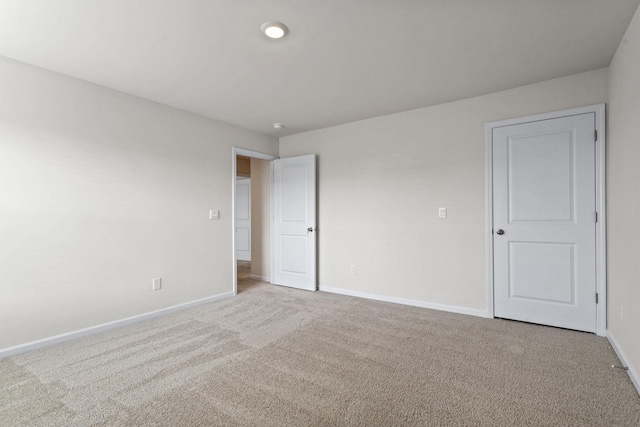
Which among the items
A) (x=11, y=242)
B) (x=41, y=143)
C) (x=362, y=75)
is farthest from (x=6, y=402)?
(x=362, y=75)

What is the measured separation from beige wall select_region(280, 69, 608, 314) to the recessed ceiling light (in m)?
2.15

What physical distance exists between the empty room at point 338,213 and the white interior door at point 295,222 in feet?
1.19

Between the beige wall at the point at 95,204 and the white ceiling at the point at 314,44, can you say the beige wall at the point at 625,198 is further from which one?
the beige wall at the point at 95,204

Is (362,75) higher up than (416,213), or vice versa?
(362,75)

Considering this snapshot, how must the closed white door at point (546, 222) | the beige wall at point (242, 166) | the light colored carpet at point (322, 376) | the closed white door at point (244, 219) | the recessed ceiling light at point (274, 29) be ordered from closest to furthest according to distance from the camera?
the light colored carpet at point (322, 376) < the recessed ceiling light at point (274, 29) < the closed white door at point (546, 222) < the beige wall at point (242, 166) < the closed white door at point (244, 219)

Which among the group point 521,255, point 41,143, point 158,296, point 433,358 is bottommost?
point 433,358

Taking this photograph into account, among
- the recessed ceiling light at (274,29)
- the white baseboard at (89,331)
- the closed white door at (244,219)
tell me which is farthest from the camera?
the closed white door at (244,219)

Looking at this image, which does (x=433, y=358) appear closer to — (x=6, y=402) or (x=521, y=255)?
(x=521, y=255)

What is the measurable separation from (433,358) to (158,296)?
9.51 ft

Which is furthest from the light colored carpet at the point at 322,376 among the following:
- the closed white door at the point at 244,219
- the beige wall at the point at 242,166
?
the closed white door at the point at 244,219

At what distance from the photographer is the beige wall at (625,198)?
6.45 feet

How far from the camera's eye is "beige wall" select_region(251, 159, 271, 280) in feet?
17.0

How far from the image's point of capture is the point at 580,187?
2.80 meters

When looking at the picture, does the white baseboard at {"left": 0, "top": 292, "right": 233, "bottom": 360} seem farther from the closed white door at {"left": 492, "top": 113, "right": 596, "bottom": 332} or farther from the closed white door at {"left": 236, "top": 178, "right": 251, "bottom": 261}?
the closed white door at {"left": 236, "top": 178, "right": 251, "bottom": 261}
